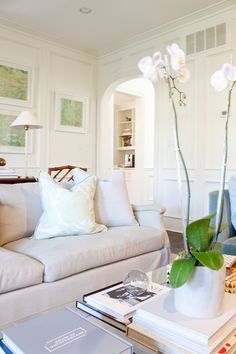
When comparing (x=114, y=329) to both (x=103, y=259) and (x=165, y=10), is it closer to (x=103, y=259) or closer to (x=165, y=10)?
(x=103, y=259)

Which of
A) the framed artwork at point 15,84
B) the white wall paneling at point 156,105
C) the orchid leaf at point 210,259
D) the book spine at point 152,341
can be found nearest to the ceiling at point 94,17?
the white wall paneling at point 156,105

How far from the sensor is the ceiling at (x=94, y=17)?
3.80 meters

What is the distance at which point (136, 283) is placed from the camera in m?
1.24

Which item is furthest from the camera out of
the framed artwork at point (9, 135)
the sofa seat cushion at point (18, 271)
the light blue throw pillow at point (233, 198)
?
the framed artwork at point (9, 135)

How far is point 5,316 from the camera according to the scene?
1440 millimetres

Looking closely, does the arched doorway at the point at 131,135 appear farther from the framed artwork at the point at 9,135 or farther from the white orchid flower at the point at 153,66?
the white orchid flower at the point at 153,66

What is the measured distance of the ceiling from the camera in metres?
3.80

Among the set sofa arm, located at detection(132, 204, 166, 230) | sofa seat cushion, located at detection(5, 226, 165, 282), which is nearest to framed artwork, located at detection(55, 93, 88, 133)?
sofa arm, located at detection(132, 204, 166, 230)

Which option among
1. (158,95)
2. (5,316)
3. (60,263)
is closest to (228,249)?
(60,263)

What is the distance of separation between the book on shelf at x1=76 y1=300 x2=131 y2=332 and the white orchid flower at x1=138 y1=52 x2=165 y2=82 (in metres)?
0.80

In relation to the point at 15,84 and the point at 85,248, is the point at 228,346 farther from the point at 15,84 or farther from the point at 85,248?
the point at 15,84

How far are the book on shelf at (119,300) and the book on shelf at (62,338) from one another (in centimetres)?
15

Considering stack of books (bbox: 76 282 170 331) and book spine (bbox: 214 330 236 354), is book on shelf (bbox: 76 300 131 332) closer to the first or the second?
stack of books (bbox: 76 282 170 331)

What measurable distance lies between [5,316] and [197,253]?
1.05 m
